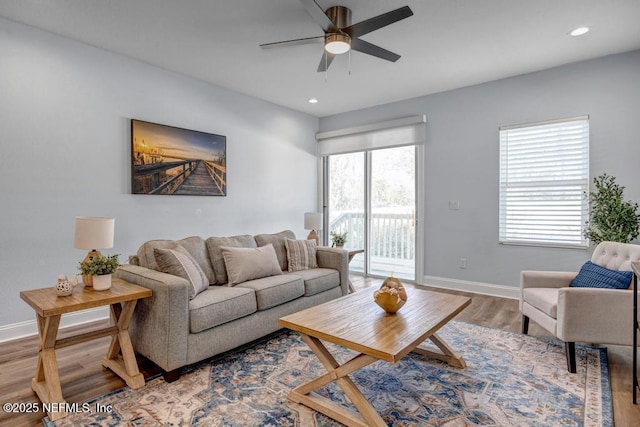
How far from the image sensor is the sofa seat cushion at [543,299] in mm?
2420

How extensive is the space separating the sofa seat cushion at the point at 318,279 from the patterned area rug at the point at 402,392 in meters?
0.64

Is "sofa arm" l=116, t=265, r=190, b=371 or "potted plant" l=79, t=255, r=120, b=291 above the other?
"potted plant" l=79, t=255, r=120, b=291

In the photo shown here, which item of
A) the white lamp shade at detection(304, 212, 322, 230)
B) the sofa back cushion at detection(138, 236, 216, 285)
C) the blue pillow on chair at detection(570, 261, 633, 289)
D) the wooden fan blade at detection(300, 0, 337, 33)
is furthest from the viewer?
the white lamp shade at detection(304, 212, 322, 230)

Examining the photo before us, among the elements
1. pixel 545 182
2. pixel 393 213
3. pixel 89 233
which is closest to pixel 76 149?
pixel 89 233

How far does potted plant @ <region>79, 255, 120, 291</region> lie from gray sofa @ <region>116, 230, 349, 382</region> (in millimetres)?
197

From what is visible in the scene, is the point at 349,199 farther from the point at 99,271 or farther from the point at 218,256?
the point at 99,271

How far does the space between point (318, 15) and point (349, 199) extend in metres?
3.61

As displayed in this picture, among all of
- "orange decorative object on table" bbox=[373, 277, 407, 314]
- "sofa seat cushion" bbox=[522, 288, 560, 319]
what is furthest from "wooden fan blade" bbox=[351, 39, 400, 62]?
"sofa seat cushion" bbox=[522, 288, 560, 319]

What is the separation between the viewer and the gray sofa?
2.11m

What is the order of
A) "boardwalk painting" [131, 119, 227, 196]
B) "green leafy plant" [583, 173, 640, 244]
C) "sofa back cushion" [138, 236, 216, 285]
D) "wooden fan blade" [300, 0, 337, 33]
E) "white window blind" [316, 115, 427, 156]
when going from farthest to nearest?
"white window blind" [316, 115, 427, 156], "boardwalk painting" [131, 119, 227, 196], "green leafy plant" [583, 173, 640, 244], "sofa back cushion" [138, 236, 216, 285], "wooden fan blade" [300, 0, 337, 33]

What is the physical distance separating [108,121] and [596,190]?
5.03 meters

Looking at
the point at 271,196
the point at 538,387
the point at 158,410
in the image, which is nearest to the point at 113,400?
the point at 158,410

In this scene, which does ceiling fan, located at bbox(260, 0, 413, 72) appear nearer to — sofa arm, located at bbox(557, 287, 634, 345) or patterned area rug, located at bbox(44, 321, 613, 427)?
sofa arm, located at bbox(557, 287, 634, 345)

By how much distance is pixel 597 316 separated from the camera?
221 cm
